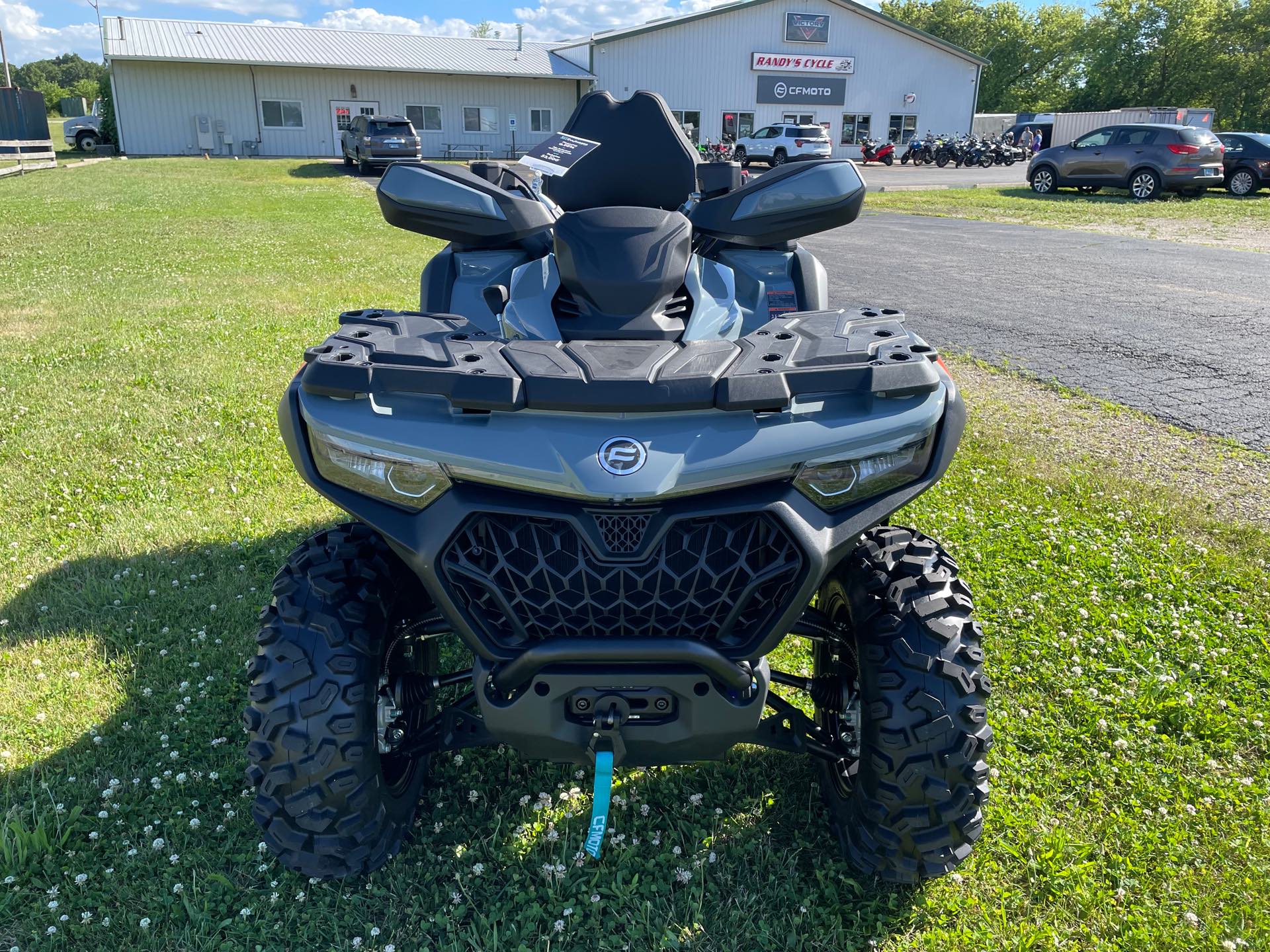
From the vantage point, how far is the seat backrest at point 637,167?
3342 millimetres

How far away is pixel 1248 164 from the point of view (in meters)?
21.1

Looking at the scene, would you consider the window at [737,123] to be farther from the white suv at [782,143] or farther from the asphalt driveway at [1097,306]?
→ the asphalt driveway at [1097,306]

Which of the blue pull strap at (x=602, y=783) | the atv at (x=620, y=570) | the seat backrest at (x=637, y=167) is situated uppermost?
the seat backrest at (x=637, y=167)

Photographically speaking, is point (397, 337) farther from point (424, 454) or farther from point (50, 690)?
point (50, 690)

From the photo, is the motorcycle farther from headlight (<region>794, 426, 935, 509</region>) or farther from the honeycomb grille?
the honeycomb grille

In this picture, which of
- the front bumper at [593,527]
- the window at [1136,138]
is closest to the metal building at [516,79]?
the window at [1136,138]

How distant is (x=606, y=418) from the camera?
6.59 feet

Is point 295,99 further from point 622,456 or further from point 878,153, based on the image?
point 622,456

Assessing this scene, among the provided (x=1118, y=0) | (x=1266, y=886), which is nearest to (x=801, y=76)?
(x=1118, y=0)

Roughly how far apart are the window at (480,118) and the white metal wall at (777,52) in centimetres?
505

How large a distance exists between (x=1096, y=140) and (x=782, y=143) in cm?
1456

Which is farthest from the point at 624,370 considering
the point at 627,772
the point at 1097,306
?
the point at 1097,306

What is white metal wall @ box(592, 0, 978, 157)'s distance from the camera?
137ft

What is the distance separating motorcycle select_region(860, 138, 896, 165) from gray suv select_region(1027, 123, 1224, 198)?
20.2 metres
